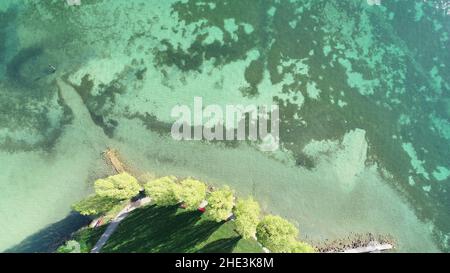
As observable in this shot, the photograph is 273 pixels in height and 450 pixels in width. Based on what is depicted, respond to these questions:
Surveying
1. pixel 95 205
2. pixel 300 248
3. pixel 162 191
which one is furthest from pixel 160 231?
pixel 300 248

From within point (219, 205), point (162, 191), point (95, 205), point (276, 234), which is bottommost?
point (276, 234)

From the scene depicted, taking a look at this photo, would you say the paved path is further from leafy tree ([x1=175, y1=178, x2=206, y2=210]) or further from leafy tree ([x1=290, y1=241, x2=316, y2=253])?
leafy tree ([x1=290, y1=241, x2=316, y2=253])

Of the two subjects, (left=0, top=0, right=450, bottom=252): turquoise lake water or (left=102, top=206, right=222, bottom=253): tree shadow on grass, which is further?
(left=0, top=0, right=450, bottom=252): turquoise lake water

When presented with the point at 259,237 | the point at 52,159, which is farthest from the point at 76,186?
the point at 259,237

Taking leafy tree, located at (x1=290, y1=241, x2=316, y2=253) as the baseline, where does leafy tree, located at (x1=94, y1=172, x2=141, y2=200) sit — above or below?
above

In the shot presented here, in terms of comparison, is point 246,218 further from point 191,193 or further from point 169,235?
point 169,235

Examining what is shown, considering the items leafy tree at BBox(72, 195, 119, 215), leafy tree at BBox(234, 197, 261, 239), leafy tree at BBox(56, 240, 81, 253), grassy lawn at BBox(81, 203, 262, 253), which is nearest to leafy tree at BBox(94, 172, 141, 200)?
leafy tree at BBox(72, 195, 119, 215)

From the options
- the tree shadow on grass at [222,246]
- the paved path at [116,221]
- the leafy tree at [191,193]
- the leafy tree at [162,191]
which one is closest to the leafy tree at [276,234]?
the tree shadow on grass at [222,246]
